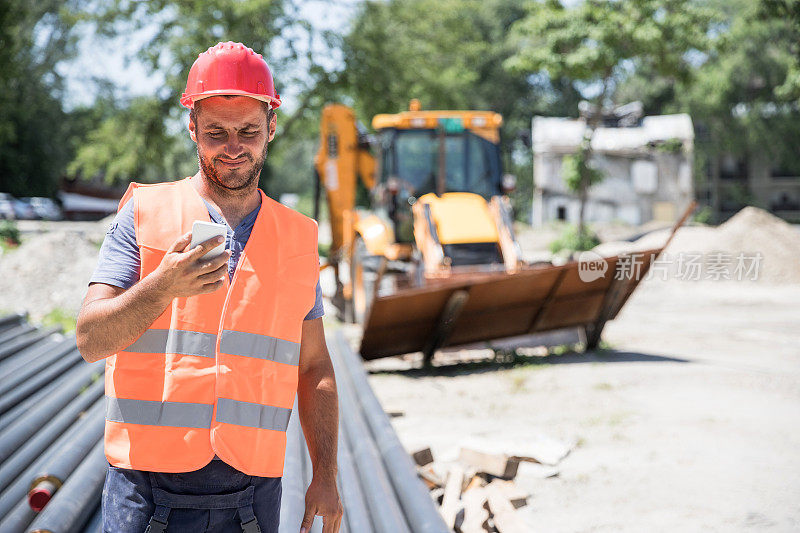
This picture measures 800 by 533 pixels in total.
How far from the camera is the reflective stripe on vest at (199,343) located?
6.02ft

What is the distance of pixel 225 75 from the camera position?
1.92 meters

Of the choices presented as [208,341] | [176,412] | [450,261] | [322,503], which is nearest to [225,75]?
[208,341]

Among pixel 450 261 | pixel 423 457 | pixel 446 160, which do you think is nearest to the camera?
pixel 423 457

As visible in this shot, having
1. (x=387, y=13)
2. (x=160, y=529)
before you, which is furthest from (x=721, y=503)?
(x=387, y=13)

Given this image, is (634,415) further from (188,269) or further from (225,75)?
(188,269)

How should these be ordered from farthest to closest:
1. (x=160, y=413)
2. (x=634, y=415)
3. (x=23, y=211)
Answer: (x=23, y=211) < (x=634, y=415) < (x=160, y=413)

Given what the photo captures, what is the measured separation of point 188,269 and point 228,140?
1.57 ft

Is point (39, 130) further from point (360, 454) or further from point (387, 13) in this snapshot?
point (360, 454)

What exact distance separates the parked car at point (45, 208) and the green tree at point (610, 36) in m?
26.3

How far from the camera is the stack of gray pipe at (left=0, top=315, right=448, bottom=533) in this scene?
3432 mm

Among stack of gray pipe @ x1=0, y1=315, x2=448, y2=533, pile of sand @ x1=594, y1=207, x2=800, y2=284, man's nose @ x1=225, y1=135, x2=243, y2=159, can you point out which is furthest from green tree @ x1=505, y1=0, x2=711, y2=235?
man's nose @ x1=225, y1=135, x2=243, y2=159

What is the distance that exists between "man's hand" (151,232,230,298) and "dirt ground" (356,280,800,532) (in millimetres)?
3511

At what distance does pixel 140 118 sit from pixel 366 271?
15.9 meters

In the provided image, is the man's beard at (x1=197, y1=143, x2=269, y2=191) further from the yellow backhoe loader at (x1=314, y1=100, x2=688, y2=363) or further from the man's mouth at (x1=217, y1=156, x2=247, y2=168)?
the yellow backhoe loader at (x1=314, y1=100, x2=688, y2=363)
